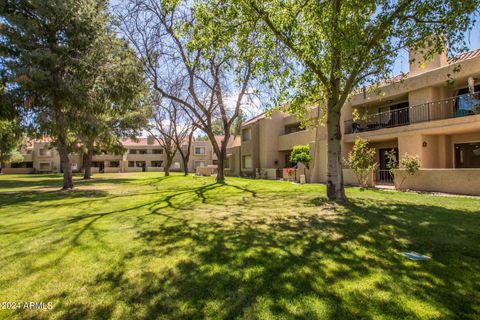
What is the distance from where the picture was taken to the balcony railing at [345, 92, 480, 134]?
15727 millimetres

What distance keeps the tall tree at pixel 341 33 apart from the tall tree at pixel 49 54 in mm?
10736

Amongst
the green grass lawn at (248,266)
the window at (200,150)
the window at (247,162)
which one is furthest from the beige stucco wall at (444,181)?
the window at (200,150)

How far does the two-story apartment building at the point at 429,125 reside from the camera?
47.0ft

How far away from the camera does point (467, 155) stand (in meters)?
17.9

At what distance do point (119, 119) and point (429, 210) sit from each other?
31950 millimetres

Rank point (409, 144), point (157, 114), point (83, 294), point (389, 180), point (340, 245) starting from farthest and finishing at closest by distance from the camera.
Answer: point (157, 114) → point (389, 180) → point (409, 144) → point (340, 245) → point (83, 294)

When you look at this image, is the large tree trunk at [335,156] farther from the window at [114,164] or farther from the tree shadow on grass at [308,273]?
the window at [114,164]

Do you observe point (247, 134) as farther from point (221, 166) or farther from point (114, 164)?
point (114, 164)

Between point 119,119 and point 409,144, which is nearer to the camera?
point 409,144

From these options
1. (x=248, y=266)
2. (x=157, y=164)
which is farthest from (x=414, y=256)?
(x=157, y=164)

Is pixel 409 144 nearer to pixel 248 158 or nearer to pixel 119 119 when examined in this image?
pixel 248 158

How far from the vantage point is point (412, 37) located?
9.48 m

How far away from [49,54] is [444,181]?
2093cm

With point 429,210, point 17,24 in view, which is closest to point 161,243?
point 429,210
